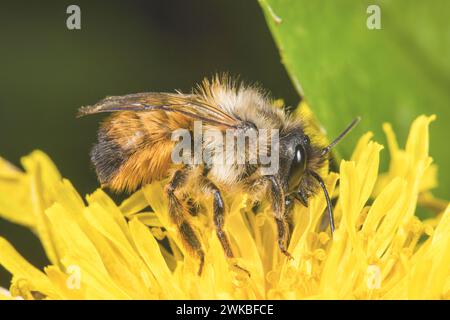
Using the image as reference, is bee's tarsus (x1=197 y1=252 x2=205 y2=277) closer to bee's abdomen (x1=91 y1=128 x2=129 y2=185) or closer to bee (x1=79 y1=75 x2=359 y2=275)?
bee (x1=79 y1=75 x2=359 y2=275)

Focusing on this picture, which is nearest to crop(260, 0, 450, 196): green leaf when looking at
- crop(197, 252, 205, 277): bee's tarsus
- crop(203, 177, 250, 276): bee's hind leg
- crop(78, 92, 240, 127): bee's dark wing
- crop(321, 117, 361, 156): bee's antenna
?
crop(321, 117, 361, 156): bee's antenna

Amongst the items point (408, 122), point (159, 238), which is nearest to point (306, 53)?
point (408, 122)

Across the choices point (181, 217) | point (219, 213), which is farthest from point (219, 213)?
point (181, 217)

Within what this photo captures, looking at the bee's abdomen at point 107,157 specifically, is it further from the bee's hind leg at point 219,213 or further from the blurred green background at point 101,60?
the blurred green background at point 101,60

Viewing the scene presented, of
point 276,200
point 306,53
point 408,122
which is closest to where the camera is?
point 276,200

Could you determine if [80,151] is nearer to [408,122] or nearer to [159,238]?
[159,238]

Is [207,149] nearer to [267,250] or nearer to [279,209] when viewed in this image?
[279,209]

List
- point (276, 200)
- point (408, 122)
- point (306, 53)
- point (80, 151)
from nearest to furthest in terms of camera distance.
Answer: point (276, 200), point (306, 53), point (408, 122), point (80, 151)
